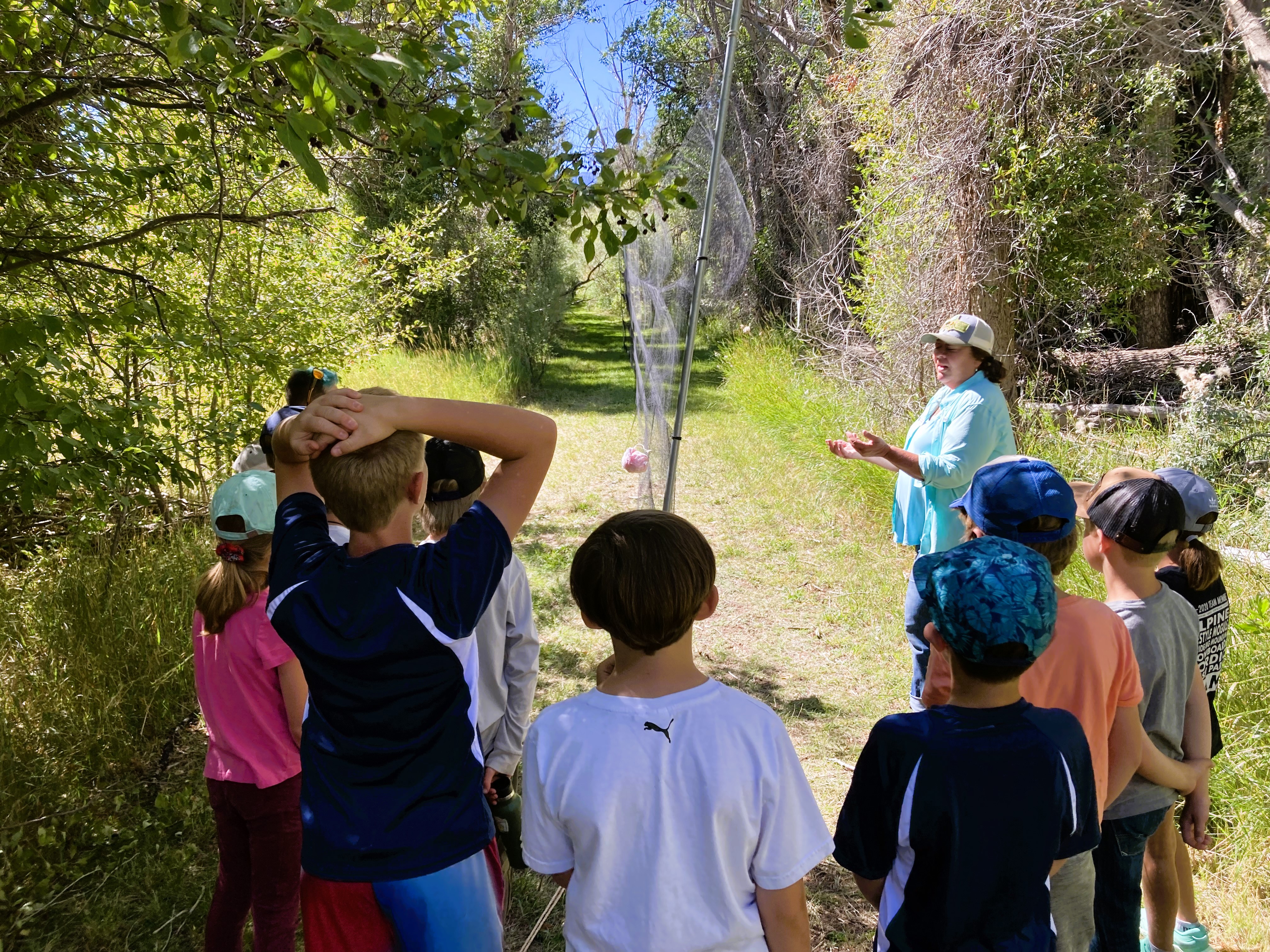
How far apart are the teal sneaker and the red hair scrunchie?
267cm

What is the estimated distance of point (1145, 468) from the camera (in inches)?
193

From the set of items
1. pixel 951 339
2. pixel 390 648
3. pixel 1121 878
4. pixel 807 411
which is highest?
pixel 951 339

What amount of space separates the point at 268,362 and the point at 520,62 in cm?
236

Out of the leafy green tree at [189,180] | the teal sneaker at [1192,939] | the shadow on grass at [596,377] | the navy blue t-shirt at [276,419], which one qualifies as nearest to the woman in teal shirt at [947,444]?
the teal sneaker at [1192,939]

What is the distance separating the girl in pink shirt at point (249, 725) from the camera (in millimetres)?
2127

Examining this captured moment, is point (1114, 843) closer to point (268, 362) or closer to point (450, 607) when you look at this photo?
point (450, 607)

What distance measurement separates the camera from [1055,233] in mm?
6703

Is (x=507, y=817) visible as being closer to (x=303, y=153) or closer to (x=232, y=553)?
(x=232, y=553)

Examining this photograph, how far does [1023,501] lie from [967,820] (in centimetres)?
80

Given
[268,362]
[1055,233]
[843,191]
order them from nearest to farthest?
[268,362] < [1055,233] < [843,191]

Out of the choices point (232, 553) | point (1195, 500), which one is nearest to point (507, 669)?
point (232, 553)

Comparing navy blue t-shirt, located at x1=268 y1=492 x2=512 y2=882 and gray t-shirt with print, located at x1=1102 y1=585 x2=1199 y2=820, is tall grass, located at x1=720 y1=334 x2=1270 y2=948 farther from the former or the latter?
navy blue t-shirt, located at x1=268 y1=492 x2=512 y2=882

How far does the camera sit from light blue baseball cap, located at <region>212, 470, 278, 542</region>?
2107 millimetres

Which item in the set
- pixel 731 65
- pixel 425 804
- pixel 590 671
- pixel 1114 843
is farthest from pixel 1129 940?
pixel 731 65
